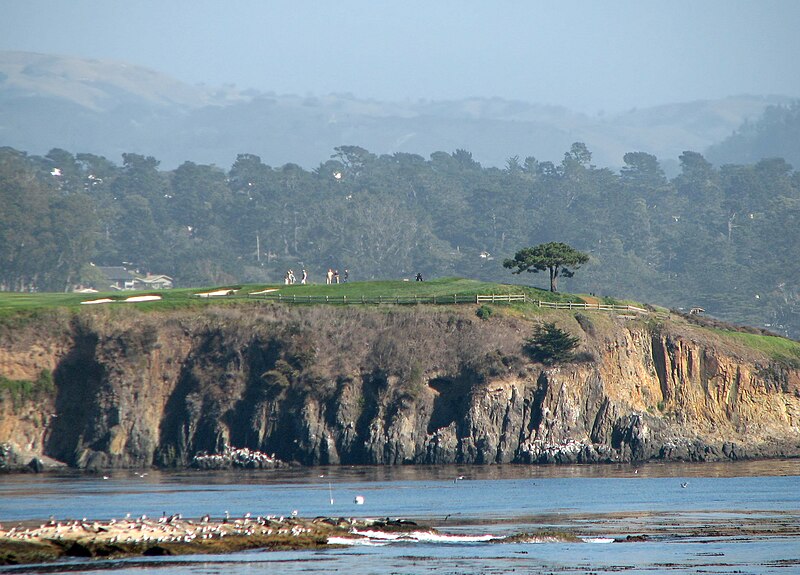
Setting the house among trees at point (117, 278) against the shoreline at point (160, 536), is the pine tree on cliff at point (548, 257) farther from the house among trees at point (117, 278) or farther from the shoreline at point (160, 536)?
the house among trees at point (117, 278)

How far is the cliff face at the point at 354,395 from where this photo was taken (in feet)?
298

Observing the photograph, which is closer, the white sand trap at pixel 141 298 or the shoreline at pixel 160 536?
the shoreline at pixel 160 536

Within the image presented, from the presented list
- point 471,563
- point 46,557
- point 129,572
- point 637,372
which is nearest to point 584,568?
point 471,563

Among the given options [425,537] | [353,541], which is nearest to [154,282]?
[425,537]

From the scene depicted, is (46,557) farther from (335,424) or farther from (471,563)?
(335,424)

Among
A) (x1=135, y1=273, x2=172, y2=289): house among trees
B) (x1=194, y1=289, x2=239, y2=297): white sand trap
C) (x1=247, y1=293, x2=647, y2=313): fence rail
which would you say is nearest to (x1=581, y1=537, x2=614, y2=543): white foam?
(x1=247, y1=293, x2=647, y2=313): fence rail

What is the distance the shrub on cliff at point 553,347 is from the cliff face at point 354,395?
760 mm

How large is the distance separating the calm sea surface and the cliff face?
3414mm

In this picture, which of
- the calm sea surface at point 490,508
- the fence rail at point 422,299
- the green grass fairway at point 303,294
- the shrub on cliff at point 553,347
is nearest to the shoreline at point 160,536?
the calm sea surface at point 490,508

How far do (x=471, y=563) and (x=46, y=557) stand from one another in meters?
14.2

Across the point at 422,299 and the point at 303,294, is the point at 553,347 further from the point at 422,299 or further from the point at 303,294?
the point at 303,294

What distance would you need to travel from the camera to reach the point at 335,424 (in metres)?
91.4

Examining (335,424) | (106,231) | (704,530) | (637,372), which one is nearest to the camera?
(704,530)

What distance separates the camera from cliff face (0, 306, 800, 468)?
298 feet
